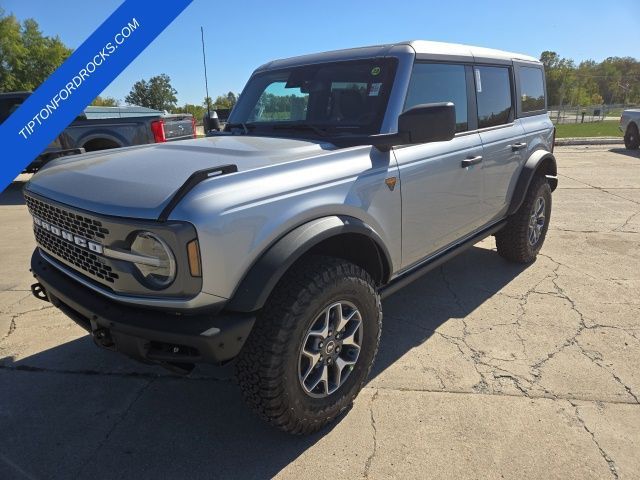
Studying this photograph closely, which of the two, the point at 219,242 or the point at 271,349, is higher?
the point at 219,242

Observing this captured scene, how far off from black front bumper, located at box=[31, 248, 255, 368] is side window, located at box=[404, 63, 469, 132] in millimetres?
1808

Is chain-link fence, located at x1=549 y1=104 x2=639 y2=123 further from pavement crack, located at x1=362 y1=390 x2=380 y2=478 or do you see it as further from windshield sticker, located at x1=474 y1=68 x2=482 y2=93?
pavement crack, located at x1=362 y1=390 x2=380 y2=478

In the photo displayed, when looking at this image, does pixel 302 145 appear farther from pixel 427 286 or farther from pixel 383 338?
pixel 427 286

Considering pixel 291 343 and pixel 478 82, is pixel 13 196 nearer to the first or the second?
pixel 478 82

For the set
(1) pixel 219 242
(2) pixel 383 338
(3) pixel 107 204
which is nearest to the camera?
(1) pixel 219 242

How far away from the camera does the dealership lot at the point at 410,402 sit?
222 cm

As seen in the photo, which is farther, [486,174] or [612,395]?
[486,174]

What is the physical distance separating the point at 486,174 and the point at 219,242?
2537mm

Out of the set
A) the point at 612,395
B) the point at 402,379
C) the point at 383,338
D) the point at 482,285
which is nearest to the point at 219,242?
the point at 402,379

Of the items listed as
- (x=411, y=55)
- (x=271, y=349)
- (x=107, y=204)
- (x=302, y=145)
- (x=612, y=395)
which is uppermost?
(x=411, y=55)

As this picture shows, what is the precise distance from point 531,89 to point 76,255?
4.40 meters

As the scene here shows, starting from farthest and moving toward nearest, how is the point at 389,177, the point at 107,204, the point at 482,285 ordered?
the point at 482,285 → the point at 389,177 → the point at 107,204

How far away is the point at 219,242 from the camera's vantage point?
1.84 metres

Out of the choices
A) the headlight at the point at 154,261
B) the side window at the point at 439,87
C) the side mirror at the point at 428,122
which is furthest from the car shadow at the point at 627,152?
the headlight at the point at 154,261
